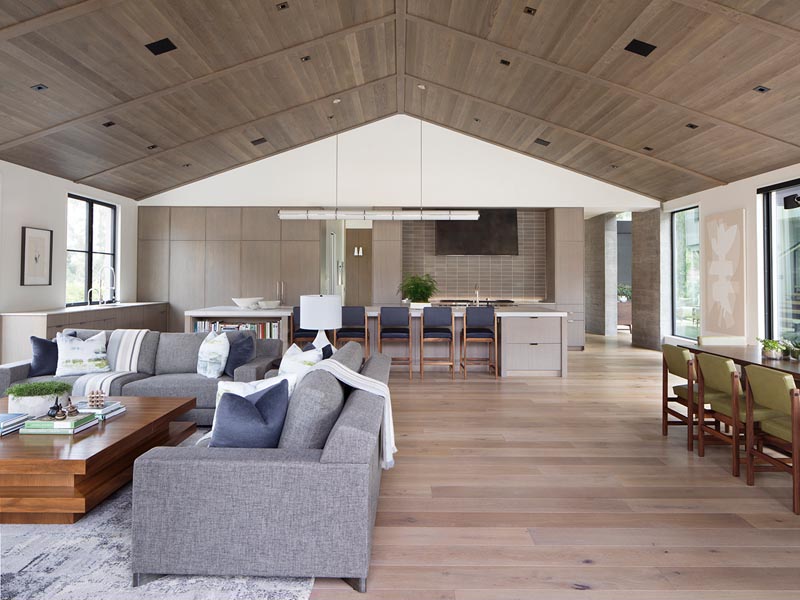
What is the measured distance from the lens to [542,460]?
376 centimetres

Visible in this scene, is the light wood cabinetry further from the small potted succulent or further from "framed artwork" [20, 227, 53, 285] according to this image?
the small potted succulent

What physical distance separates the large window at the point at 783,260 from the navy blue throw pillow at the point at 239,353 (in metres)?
6.34

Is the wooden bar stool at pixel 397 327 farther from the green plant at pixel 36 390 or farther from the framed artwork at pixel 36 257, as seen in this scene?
the framed artwork at pixel 36 257

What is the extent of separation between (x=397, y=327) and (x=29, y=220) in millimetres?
4895

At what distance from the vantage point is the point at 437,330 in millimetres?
7141

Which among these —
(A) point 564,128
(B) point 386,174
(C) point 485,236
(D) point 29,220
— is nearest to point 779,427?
(A) point 564,128

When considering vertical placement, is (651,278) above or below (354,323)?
above

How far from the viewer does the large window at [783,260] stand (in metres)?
6.66

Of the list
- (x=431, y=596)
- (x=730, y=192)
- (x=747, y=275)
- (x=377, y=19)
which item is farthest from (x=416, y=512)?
(x=730, y=192)

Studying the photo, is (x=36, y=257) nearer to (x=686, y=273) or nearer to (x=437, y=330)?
(x=437, y=330)

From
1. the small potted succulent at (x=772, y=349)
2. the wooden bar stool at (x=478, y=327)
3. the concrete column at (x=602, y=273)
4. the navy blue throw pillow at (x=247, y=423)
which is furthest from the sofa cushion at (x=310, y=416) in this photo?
the concrete column at (x=602, y=273)

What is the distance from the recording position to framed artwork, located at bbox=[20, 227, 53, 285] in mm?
6547

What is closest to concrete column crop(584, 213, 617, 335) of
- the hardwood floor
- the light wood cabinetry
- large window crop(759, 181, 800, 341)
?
large window crop(759, 181, 800, 341)

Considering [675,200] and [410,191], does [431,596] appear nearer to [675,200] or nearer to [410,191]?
[410,191]
